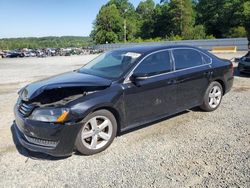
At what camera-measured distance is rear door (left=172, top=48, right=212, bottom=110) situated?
5.12 metres

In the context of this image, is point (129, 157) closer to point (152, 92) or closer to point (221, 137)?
point (152, 92)

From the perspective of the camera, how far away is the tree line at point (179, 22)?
193 ft

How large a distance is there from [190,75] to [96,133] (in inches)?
91.4

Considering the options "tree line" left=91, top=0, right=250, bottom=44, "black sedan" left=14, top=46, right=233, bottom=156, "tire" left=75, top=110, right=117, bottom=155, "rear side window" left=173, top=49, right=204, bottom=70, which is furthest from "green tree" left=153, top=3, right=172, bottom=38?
"tire" left=75, top=110, right=117, bottom=155

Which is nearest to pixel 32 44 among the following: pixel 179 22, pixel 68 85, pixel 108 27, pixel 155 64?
pixel 108 27

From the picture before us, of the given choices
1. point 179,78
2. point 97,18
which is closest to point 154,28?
point 97,18

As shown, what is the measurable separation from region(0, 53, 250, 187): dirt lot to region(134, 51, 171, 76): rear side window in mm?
1080

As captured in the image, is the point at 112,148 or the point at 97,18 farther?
the point at 97,18

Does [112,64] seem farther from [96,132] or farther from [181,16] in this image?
[181,16]

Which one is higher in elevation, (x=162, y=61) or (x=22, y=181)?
(x=162, y=61)

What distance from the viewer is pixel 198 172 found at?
3.45 meters

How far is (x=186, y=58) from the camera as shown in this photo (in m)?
5.39

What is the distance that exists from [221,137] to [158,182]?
181 centimetres

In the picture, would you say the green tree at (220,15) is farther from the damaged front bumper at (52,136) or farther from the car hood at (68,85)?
the damaged front bumper at (52,136)
